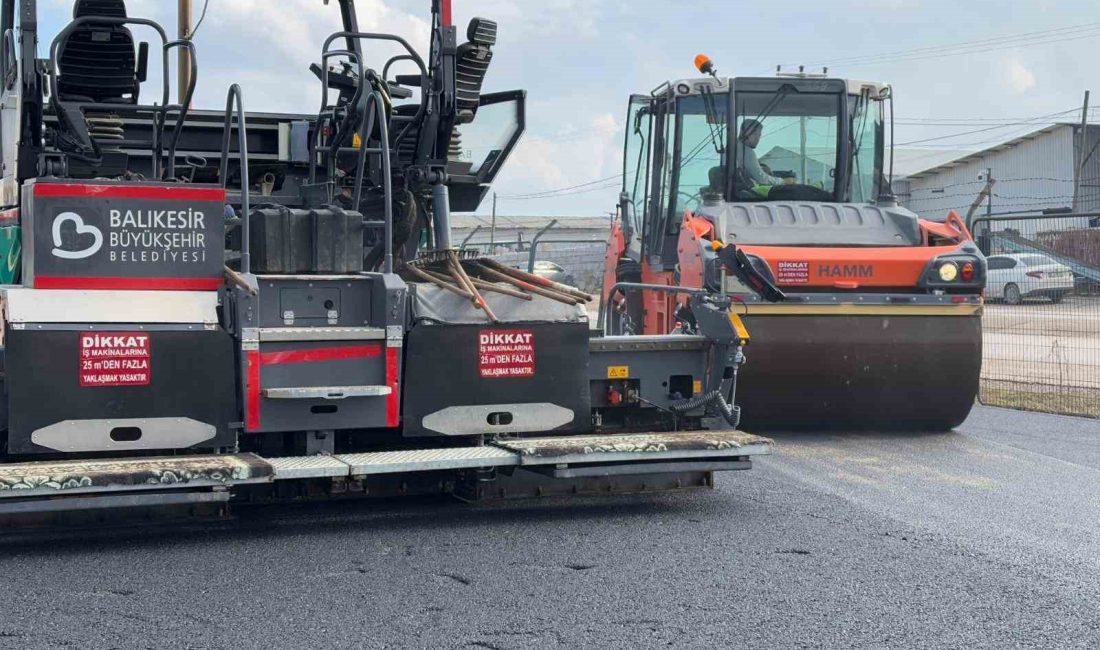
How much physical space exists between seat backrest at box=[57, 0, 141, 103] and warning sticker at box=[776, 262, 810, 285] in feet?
14.6

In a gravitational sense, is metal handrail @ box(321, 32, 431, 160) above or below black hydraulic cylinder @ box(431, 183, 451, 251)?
above

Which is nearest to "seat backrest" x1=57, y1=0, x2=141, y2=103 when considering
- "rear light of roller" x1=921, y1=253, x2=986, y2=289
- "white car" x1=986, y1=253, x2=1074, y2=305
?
"rear light of roller" x1=921, y1=253, x2=986, y2=289

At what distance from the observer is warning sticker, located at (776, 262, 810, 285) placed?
9055mm

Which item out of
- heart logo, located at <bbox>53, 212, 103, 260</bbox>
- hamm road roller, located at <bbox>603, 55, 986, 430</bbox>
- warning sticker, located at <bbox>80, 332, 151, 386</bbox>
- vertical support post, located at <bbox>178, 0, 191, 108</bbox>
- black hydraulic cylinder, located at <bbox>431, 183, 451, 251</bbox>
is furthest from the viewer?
hamm road roller, located at <bbox>603, 55, 986, 430</bbox>

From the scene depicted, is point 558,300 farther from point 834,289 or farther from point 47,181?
point 834,289

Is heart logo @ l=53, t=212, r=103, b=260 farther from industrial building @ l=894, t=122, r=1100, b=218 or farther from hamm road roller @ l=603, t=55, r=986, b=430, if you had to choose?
industrial building @ l=894, t=122, r=1100, b=218

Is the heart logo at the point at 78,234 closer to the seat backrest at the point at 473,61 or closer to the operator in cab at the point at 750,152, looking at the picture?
the seat backrest at the point at 473,61

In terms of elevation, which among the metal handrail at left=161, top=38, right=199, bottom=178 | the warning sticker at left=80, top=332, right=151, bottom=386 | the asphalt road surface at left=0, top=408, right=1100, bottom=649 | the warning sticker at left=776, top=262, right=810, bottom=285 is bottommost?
the asphalt road surface at left=0, top=408, right=1100, bottom=649

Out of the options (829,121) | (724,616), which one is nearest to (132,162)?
(724,616)

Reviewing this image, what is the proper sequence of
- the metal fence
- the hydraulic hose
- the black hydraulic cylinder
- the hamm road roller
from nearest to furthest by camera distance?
the hydraulic hose < the black hydraulic cylinder < the hamm road roller < the metal fence

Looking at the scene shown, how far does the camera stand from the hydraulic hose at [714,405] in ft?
22.5

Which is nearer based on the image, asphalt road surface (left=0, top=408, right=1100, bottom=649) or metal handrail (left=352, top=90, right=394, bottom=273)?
asphalt road surface (left=0, top=408, right=1100, bottom=649)

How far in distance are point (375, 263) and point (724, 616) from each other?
10.6ft

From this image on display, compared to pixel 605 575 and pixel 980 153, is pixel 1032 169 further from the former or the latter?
pixel 605 575
